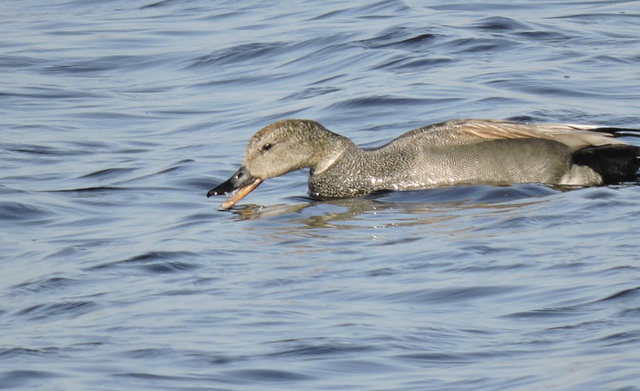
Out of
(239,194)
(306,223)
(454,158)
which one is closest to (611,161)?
(454,158)

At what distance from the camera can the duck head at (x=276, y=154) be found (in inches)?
384

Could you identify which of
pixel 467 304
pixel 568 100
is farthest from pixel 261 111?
pixel 467 304

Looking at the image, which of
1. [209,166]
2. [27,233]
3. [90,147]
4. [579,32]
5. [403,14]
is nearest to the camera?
[27,233]

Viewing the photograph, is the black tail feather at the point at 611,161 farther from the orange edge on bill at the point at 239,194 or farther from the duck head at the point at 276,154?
the orange edge on bill at the point at 239,194

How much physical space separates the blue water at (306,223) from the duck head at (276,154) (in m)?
0.19

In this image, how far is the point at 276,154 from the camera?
9.86m

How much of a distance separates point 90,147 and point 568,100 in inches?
167

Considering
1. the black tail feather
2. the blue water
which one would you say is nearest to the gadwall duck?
the black tail feather

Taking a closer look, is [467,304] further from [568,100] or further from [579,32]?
[579,32]

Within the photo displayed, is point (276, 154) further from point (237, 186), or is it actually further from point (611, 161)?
point (611, 161)

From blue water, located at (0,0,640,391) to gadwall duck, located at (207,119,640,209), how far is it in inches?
7.5

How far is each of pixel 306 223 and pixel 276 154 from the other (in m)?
0.90

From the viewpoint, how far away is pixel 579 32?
51.2 ft

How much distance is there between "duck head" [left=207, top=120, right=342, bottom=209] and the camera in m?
9.77
